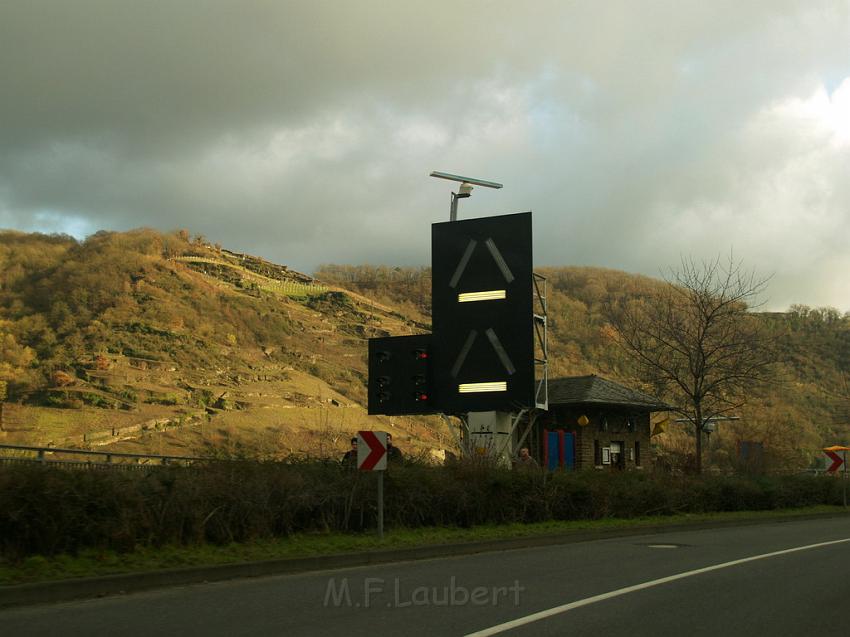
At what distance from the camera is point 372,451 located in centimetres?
1550

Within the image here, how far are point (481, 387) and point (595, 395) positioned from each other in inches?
405

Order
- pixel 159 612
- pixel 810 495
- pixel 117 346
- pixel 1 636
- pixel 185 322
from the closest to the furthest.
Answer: pixel 1 636 → pixel 159 612 → pixel 810 495 → pixel 117 346 → pixel 185 322

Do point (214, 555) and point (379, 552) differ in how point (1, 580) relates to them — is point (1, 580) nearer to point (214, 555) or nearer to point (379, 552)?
point (214, 555)

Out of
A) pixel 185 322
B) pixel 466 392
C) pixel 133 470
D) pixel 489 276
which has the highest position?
pixel 185 322

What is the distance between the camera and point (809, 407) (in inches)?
3676

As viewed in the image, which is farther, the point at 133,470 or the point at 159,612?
the point at 133,470

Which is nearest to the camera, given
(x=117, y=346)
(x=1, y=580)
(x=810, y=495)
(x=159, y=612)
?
(x=159, y=612)

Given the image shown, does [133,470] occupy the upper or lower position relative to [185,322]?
lower

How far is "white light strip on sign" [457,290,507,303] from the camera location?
30250mm

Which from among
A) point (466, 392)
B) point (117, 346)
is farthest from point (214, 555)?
point (117, 346)

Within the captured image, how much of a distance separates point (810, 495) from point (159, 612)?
2587 cm

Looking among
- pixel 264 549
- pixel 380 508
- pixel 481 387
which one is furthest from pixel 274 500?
pixel 481 387

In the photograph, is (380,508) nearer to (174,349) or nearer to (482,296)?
(482,296)

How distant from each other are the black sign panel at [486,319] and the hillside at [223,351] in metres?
17.3
